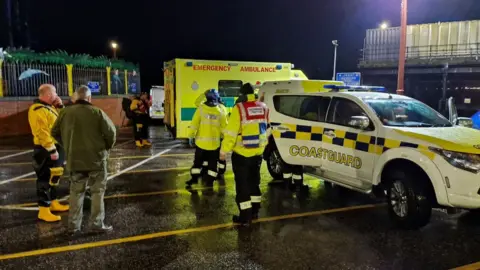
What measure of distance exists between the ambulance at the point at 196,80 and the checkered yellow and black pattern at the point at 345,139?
200 inches

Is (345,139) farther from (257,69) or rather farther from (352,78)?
(352,78)

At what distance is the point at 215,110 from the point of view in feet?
24.8

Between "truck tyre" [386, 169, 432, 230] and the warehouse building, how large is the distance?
2217cm

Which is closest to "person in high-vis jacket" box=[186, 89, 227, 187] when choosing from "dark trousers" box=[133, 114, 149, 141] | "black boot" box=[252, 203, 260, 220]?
"black boot" box=[252, 203, 260, 220]

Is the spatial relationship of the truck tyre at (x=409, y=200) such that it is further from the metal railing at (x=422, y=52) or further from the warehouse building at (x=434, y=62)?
the metal railing at (x=422, y=52)

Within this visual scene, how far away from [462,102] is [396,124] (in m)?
25.0

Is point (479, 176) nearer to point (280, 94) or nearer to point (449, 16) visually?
point (280, 94)

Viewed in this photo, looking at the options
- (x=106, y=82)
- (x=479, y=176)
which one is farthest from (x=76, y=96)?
(x=106, y=82)

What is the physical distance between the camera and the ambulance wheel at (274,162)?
8.13 metres

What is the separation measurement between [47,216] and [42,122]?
125 centimetres

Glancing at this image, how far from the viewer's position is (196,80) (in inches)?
485

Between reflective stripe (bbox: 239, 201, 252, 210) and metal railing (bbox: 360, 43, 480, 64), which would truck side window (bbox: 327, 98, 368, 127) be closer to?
reflective stripe (bbox: 239, 201, 252, 210)

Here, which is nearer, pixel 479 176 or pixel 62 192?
pixel 479 176

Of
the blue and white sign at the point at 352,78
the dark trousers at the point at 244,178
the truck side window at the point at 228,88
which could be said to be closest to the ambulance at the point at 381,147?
the dark trousers at the point at 244,178
